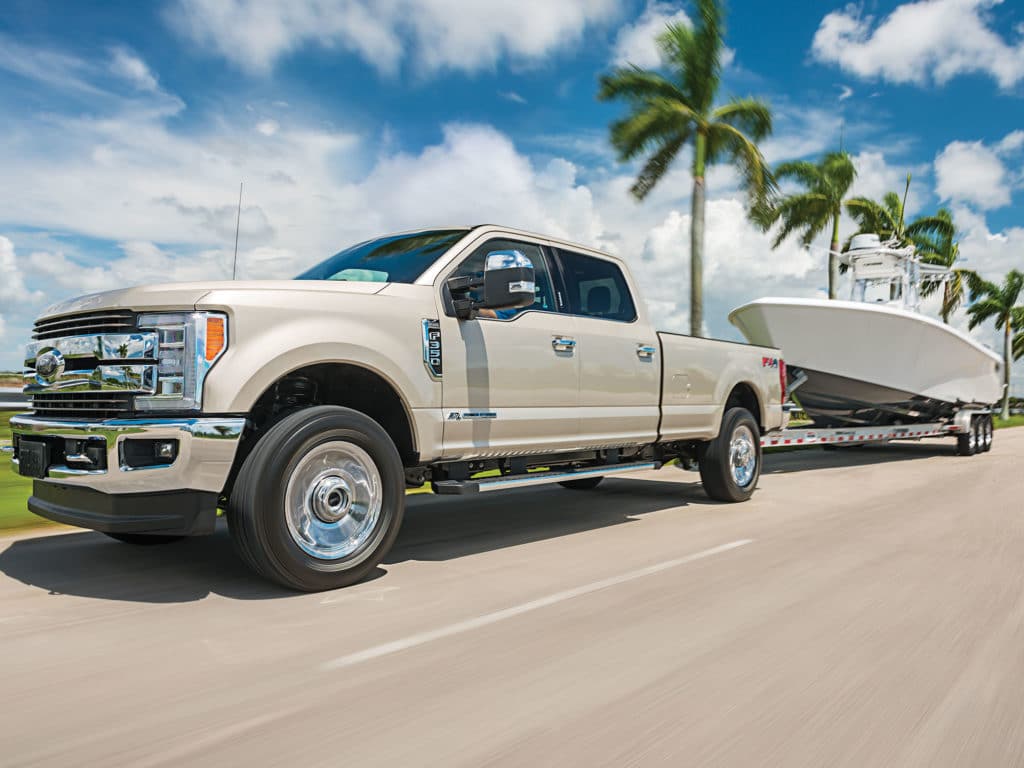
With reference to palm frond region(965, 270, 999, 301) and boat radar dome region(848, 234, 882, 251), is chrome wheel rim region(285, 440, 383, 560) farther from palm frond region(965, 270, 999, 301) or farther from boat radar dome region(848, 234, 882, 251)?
palm frond region(965, 270, 999, 301)

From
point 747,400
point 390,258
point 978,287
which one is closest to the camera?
point 390,258

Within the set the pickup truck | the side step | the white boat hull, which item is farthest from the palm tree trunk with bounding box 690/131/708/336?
the pickup truck

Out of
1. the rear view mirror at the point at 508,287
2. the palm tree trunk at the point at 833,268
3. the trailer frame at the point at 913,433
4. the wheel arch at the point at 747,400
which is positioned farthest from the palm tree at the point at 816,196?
the rear view mirror at the point at 508,287

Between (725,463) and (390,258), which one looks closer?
(390,258)

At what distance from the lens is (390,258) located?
549 centimetres

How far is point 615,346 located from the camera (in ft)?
20.8

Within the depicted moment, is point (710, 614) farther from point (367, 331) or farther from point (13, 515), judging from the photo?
point (13, 515)

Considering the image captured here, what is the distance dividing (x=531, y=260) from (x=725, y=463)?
3.17m

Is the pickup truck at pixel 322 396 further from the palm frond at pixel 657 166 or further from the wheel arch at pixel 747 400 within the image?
the palm frond at pixel 657 166

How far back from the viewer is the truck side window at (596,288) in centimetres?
626

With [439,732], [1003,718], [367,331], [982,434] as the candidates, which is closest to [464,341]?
[367,331]

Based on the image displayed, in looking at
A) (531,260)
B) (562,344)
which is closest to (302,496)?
(562,344)

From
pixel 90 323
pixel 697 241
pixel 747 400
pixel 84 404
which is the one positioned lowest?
pixel 84 404

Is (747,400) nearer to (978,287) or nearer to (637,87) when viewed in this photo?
(637,87)
